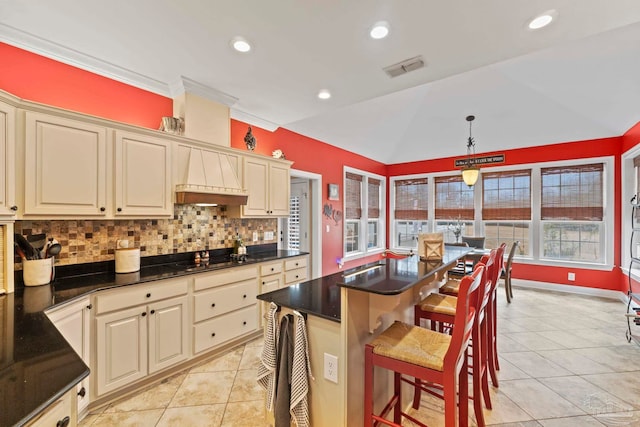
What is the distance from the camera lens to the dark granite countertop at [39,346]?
2.65 feet

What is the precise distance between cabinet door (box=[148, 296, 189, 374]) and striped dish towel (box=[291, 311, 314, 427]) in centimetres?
140

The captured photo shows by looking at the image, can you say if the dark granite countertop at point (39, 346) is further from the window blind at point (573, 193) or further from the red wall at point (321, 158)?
the window blind at point (573, 193)

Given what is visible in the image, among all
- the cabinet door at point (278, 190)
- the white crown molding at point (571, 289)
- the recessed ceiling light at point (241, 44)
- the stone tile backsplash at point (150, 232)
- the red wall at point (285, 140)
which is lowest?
the white crown molding at point (571, 289)

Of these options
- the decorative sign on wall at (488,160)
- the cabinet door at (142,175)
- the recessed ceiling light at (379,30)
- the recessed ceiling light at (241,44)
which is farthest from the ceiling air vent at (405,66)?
the decorative sign on wall at (488,160)

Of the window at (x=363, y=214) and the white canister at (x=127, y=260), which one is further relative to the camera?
the window at (x=363, y=214)

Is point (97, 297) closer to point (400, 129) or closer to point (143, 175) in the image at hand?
point (143, 175)

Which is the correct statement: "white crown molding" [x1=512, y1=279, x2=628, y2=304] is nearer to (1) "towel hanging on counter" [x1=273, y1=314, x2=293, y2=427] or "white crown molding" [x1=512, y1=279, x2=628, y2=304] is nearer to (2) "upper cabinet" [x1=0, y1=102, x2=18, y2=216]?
(1) "towel hanging on counter" [x1=273, y1=314, x2=293, y2=427]

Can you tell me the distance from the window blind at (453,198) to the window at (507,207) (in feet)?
1.00

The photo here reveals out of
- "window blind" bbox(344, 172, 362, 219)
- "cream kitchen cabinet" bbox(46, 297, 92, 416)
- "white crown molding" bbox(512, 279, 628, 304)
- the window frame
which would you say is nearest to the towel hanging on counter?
"cream kitchen cabinet" bbox(46, 297, 92, 416)

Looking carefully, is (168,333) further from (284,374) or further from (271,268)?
(284,374)

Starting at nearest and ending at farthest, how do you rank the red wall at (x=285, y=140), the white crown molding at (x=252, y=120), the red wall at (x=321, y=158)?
the red wall at (x=285, y=140) → the white crown molding at (x=252, y=120) → the red wall at (x=321, y=158)

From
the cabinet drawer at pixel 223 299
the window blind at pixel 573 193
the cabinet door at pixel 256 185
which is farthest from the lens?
the window blind at pixel 573 193

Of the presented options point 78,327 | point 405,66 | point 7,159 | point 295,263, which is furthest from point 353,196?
point 7,159

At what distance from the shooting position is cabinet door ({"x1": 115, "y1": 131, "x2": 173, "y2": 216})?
2.34 m
